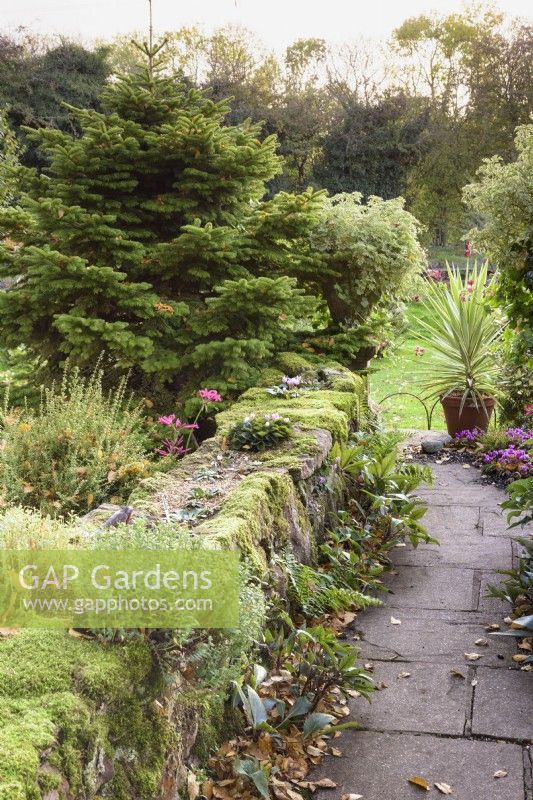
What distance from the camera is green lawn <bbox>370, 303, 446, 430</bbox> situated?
919cm

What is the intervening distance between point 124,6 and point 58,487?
17.0 m

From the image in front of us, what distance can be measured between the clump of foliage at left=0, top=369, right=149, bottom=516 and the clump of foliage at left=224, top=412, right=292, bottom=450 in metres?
0.52

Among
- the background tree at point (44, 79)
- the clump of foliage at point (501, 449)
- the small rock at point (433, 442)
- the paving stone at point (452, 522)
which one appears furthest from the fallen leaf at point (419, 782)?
the background tree at point (44, 79)

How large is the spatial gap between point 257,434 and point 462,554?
5.17ft

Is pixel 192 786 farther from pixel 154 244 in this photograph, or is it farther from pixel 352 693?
pixel 154 244

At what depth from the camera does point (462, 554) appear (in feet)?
15.4

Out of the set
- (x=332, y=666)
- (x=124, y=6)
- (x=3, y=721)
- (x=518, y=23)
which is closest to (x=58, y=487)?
(x=332, y=666)

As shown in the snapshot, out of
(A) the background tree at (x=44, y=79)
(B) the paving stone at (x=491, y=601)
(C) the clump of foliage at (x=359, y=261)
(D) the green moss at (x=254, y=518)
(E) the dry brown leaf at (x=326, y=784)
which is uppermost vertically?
(A) the background tree at (x=44, y=79)

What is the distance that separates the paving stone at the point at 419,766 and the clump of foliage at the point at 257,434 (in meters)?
1.62

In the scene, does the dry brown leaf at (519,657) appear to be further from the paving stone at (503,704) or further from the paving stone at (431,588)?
the paving stone at (431,588)

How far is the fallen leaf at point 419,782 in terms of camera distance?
251cm

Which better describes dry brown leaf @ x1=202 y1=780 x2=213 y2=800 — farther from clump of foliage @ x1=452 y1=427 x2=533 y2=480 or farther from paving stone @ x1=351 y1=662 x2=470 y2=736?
clump of foliage @ x1=452 y1=427 x2=533 y2=480

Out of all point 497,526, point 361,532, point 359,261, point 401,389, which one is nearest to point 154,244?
point 359,261

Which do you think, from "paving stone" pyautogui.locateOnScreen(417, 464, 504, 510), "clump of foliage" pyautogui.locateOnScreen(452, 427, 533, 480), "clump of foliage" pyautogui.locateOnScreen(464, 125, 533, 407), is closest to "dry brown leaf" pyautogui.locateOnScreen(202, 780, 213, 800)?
"clump of foliage" pyautogui.locateOnScreen(464, 125, 533, 407)
